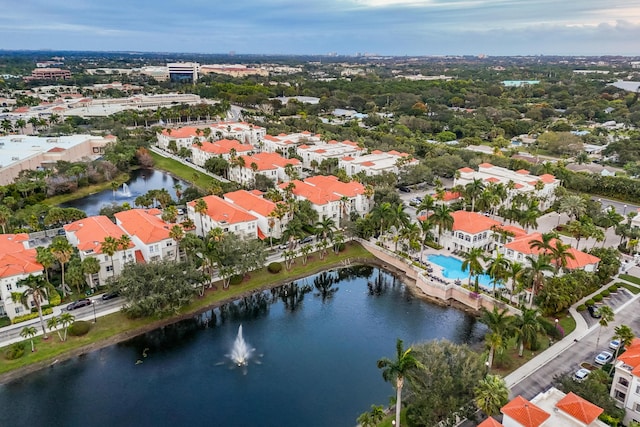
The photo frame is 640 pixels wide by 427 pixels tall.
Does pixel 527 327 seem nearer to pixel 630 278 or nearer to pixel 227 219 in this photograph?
pixel 630 278

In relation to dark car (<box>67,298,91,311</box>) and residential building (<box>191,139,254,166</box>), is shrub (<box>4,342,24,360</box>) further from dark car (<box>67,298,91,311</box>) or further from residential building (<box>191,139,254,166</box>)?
residential building (<box>191,139,254,166</box>)

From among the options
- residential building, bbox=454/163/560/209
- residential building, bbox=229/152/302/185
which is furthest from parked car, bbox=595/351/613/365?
residential building, bbox=229/152/302/185

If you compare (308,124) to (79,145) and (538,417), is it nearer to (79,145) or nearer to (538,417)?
(79,145)

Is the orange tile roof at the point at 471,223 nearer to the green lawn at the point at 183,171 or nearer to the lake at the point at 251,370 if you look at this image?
the lake at the point at 251,370

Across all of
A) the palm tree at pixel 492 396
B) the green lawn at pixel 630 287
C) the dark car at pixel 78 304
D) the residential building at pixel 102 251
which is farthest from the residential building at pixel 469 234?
the dark car at pixel 78 304

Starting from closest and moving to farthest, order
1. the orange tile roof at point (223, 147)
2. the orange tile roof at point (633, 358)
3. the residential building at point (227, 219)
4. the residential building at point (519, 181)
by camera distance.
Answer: the orange tile roof at point (633, 358) → the residential building at point (227, 219) → the residential building at point (519, 181) → the orange tile roof at point (223, 147)

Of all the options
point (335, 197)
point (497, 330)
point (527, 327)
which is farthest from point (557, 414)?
point (335, 197)
